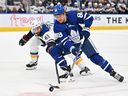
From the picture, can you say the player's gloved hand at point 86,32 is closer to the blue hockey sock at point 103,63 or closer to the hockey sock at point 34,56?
the blue hockey sock at point 103,63

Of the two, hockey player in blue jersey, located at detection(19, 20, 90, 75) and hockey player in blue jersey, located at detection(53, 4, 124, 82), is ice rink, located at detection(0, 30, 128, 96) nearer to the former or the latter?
hockey player in blue jersey, located at detection(19, 20, 90, 75)

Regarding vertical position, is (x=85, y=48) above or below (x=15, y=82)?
above

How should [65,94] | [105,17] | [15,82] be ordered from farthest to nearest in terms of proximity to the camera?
[105,17] < [15,82] < [65,94]

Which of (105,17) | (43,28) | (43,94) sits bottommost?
(105,17)

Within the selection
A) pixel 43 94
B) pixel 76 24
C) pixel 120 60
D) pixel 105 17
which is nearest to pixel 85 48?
pixel 76 24

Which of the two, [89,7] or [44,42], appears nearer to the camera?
[44,42]

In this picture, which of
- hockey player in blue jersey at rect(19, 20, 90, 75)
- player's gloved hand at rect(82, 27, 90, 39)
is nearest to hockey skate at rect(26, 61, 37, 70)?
hockey player in blue jersey at rect(19, 20, 90, 75)

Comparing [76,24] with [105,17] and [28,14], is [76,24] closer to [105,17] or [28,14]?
[28,14]

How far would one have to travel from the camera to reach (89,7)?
13406 millimetres

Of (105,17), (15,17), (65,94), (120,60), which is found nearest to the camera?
(65,94)

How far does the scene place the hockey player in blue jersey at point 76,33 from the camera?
4715mm

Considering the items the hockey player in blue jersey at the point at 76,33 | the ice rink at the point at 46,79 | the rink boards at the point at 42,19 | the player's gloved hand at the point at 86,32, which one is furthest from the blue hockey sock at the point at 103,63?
the rink boards at the point at 42,19

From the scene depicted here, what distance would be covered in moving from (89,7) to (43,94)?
9.56 meters

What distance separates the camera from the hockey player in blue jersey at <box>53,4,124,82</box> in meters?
4.71
